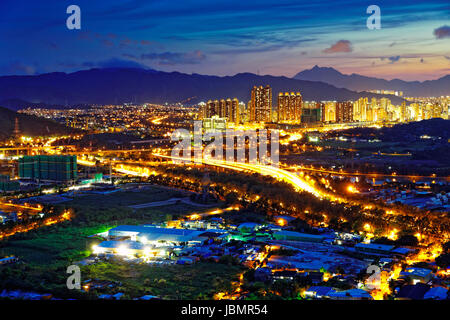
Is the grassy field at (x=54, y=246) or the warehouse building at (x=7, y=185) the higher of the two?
the warehouse building at (x=7, y=185)

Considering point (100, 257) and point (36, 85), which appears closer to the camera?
point (100, 257)

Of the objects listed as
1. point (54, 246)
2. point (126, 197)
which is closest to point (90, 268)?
point (54, 246)

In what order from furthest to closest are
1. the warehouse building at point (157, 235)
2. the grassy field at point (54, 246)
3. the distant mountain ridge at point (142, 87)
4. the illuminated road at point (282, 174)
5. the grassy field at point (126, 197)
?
the distant mountain ridge at point (142, 87) → the illuminated road at point (282, 174) → the grassy field at point (126, 197) → the warehouse building at point (157, 235) → the grassy field at point (54, 246)

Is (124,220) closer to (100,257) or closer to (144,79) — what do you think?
(100,257)

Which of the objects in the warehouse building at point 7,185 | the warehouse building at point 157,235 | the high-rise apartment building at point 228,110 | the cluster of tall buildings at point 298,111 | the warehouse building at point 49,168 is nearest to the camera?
the warehouse building at point 157,235

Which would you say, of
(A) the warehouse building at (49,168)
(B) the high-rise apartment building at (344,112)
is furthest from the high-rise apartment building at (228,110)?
(A) the warehouse building at (49,168)

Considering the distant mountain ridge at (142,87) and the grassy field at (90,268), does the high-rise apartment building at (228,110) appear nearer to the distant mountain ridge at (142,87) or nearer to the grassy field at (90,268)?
the distant mountain ridge at (142,87)

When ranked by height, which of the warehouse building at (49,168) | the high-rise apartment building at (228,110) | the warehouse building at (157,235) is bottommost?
the warehouse building at (157,235)

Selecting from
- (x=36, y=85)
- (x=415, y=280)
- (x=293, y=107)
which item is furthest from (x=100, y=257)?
(x=36, y=85)
